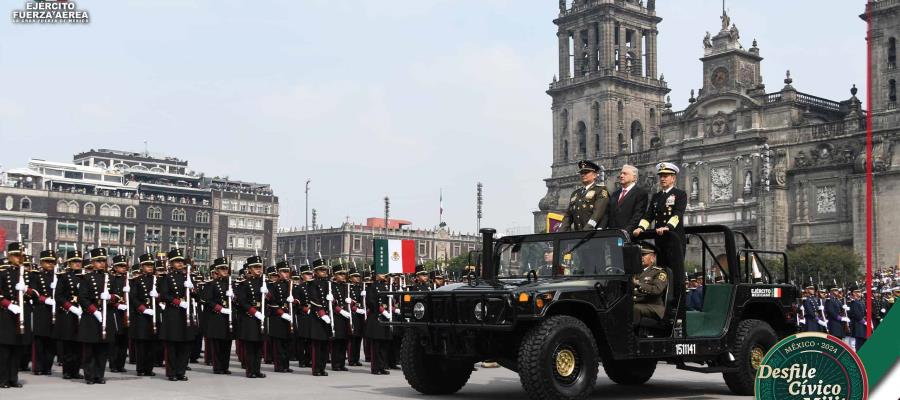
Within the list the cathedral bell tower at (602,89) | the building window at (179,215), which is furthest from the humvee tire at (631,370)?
the building window at (179,215)

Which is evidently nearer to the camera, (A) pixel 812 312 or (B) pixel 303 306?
(B) pixel 303 306

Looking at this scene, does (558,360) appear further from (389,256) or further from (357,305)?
(389,256)

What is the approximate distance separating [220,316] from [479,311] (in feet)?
21.6

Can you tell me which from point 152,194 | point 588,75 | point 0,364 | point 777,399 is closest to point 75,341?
point 0,364

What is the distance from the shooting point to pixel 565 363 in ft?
36.4

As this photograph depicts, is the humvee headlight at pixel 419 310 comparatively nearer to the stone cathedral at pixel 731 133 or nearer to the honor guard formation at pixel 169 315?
the honor guard formation at pixel 169 315

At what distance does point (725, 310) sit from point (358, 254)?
12129 cm

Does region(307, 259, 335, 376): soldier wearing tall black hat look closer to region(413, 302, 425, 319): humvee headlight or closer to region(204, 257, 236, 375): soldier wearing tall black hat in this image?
region(204, 257, 236, 375): soldier wearing tall black hat

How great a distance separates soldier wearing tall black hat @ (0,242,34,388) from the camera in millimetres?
13781

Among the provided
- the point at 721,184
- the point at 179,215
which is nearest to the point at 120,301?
the point at 721,184

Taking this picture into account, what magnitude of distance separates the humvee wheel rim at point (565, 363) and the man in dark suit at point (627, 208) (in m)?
2.29

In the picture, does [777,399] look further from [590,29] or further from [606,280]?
[590,29]

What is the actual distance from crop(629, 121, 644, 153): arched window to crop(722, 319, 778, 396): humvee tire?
7068cm

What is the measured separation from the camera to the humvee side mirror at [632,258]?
1144cm
